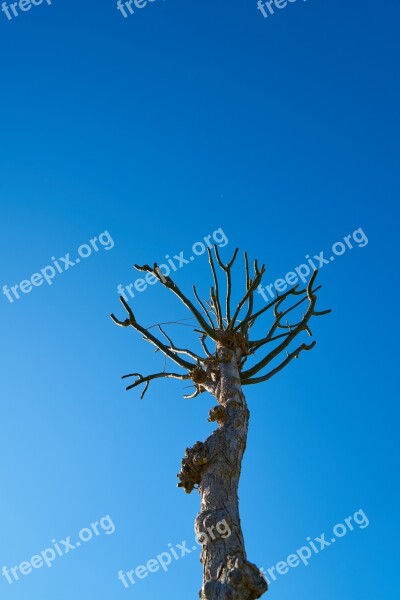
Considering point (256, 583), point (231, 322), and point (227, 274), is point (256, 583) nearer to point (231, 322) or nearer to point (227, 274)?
point (231, 322)

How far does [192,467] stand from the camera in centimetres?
413

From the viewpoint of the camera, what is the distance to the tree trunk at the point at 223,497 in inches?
124

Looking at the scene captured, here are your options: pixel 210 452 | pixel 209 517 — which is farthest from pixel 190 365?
pixel 209 517

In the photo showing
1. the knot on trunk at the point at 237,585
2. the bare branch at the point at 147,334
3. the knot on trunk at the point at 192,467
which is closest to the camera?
the knot on trunk at the point at 237,585

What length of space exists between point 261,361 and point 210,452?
5.69ft

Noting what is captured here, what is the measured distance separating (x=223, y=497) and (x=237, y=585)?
0.77m

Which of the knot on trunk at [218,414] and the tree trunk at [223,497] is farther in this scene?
the knot on trunk at [218,414]

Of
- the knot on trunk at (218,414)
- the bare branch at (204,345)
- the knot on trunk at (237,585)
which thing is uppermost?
the bare branch at (204,345)

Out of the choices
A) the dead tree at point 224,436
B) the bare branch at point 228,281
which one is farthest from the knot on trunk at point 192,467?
the bare branch at point 228,281

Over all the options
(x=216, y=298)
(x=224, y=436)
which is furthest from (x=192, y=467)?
(x=216, y=298)

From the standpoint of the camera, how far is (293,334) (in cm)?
600

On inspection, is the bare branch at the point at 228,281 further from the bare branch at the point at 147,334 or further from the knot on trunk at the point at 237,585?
the knot on trunk at the point at 237,585

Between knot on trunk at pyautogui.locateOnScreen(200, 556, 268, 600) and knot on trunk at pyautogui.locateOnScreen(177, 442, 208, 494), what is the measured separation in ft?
3.06

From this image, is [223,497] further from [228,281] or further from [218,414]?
[228,281]
